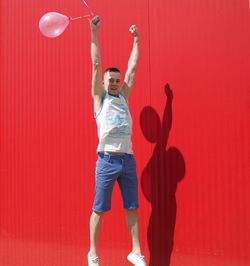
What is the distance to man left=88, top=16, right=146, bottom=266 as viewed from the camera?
2.31 metres

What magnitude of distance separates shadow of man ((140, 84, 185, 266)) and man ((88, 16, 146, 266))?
260mm

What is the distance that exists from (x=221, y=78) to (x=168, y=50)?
1.39ft

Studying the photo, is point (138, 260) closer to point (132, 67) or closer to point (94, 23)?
point (132, 67)

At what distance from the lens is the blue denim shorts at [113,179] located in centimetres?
231

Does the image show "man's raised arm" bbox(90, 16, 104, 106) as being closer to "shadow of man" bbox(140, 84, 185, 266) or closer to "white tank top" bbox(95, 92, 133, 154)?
"white tank top" bbox(95, 92, 133, 154)

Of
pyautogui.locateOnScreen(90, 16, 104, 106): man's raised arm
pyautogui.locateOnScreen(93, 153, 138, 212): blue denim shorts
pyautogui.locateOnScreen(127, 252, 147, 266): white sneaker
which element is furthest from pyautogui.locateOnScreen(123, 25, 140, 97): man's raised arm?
pyautogui.locateOnScreen(127, 252, 147, 266): white sneaker

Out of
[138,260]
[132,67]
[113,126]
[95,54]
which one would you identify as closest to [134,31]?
[132,67]

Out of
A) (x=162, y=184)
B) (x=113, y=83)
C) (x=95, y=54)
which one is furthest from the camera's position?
(x=162, y=184)

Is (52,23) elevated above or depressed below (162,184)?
above

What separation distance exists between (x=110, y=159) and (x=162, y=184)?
482mm

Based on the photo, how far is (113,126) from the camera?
92.0 inches

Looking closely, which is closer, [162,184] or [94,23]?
[94,23]

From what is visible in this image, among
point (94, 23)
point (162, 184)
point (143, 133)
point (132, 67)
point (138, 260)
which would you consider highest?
point (94, 23)

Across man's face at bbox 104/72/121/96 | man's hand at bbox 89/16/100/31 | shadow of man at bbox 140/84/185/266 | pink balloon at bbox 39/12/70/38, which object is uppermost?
pink balloon at bbox 39/12/70/38
